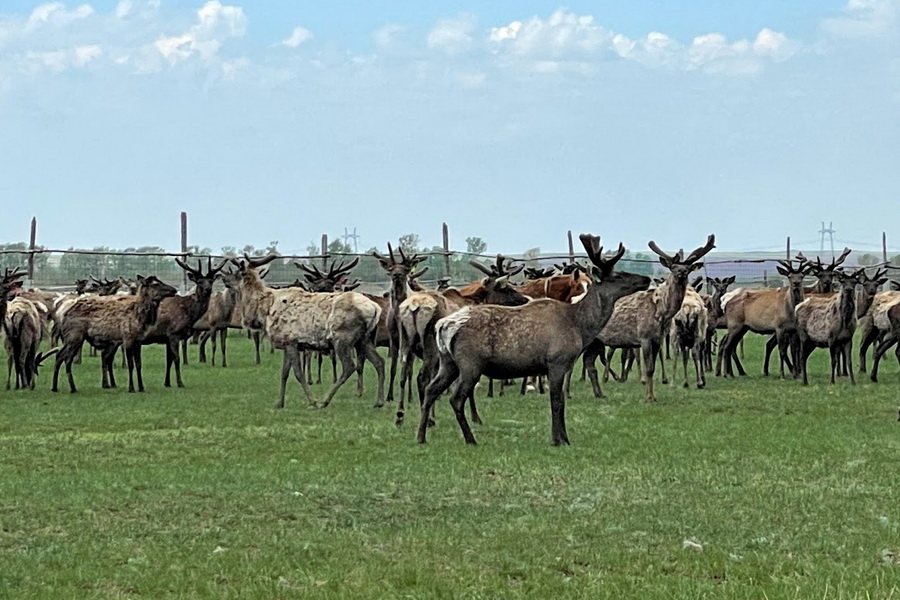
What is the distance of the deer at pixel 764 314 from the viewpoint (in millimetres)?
24938

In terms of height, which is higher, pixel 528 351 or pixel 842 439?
pixel 528 351

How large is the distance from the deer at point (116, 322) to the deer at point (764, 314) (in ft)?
33.5

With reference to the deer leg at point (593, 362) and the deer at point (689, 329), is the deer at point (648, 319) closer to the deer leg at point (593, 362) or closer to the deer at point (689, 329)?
the deer leg at point (593, 362)

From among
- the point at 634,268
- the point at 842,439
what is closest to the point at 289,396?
the point at 842,439

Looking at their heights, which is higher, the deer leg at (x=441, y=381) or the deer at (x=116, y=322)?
the deer at (x=116, y=322)

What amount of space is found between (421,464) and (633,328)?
886 centimetres

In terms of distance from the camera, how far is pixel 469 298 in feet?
60.0

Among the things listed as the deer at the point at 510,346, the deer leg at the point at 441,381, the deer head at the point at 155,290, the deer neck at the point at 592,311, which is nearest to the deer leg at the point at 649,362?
the deer neck at the point at 592,311

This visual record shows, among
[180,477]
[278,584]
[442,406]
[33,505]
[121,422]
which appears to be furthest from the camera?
[442,406]

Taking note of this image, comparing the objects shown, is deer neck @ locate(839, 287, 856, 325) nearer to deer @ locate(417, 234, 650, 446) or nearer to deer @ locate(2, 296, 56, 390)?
deer @ locate(417, 234, 650, 446)

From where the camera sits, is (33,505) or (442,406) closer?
(33,505)

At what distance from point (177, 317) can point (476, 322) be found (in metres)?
10.6

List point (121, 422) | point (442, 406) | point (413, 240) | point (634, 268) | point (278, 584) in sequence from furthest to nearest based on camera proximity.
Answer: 1. point (413, 240)
2. point (634, 268)
3. point (442, 406)
4. point (121, 422)
5. point (278, 584)

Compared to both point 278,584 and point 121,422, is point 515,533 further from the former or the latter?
point 121,422
